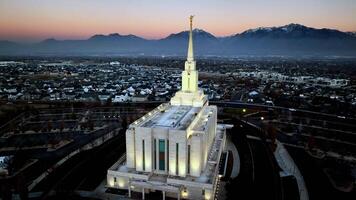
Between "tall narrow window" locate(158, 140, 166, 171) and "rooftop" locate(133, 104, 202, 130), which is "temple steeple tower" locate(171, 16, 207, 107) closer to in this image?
"rooftop" locate(133, 104, 202, 130)

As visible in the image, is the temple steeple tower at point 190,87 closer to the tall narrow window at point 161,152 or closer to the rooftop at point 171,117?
the rooftop at point 171,117

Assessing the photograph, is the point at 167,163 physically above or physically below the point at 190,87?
below

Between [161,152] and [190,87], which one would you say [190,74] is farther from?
[161,152]

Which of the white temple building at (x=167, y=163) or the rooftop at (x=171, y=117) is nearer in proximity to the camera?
the white temple building at (x=167, y=163)

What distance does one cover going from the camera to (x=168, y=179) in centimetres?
3284

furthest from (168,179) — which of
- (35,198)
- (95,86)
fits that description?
(95,86)

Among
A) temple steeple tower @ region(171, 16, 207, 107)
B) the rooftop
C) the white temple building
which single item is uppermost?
temple steeple tower @ region(171, 16, 207, 107)

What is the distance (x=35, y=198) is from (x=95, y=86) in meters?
83.4

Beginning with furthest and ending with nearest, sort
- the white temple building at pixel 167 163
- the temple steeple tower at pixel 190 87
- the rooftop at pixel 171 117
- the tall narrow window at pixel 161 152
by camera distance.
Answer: the temple steeple tower at pixel 190 87
the rooftop at pixel 171 117
the tall narrow window at pixel 161 152
the white temple building at pixel 167 163

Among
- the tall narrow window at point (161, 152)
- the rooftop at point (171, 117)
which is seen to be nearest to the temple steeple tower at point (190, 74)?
the rooftop at point (171, 117)

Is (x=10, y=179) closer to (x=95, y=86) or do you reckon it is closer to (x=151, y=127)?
(x=151, y=127)

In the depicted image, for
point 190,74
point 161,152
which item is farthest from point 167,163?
point 190,74

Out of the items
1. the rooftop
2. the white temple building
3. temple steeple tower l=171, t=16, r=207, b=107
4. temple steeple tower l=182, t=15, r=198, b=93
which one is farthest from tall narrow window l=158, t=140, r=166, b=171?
temple steeple tower l=182, t=15, r=198, b=93

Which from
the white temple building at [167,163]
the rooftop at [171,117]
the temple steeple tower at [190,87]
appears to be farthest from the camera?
the temple steeple tower at [190,87]
